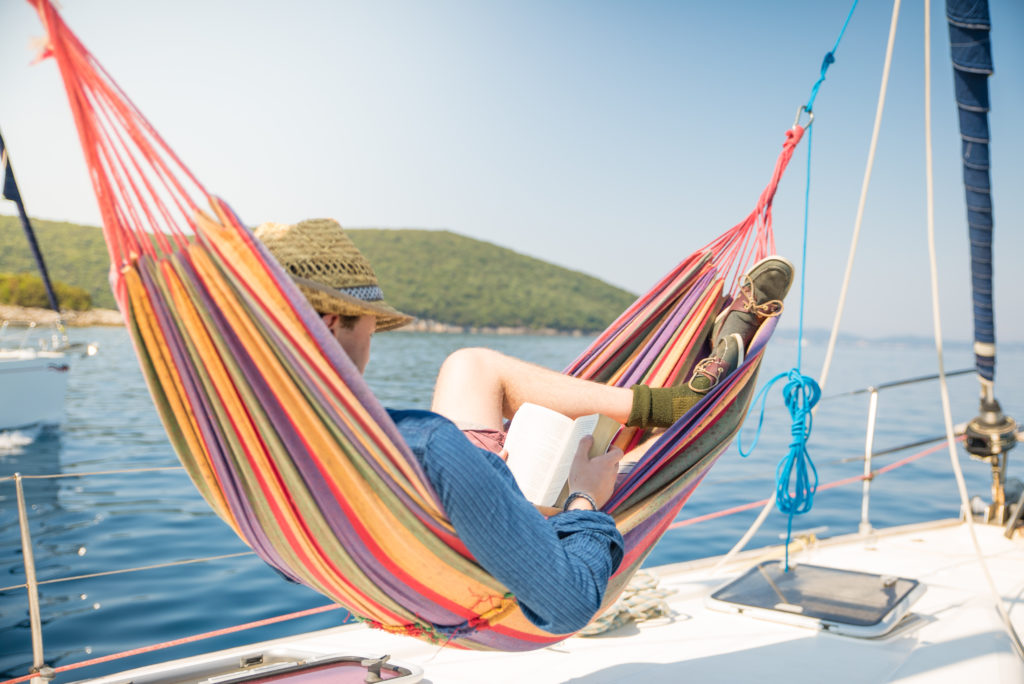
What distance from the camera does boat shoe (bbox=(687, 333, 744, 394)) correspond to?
1.81m

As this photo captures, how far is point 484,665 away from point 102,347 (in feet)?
115

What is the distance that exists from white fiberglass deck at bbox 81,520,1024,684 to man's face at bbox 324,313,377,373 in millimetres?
1049

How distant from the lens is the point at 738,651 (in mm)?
2053

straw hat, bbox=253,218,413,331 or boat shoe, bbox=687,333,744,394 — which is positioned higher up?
straw hat, bbox=253,218,413,331

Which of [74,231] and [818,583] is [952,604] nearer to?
[818,583]

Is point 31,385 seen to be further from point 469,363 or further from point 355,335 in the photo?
point 355,335

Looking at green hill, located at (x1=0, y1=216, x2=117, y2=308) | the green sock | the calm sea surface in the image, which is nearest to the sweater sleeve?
the green sock

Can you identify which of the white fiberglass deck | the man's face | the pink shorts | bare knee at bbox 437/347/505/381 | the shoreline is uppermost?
the man's face

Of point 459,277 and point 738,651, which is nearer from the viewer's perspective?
point 738,651

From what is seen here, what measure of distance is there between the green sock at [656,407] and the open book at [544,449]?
7.8 inches

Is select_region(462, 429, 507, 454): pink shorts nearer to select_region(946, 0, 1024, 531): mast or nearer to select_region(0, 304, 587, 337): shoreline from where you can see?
select_region(946, 0, 1024, 531): mast

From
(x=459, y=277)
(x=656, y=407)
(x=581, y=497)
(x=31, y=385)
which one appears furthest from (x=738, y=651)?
(x=459, y=277)

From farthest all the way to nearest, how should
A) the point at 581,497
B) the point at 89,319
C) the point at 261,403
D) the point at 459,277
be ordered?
1. the point at 459,277
2. the point at 89,319
3. the point at 581,497
4. the point at 261,403

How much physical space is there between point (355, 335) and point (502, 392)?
2.01ft
